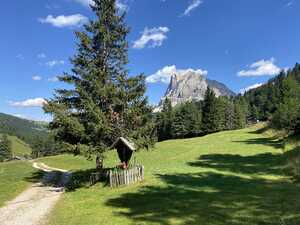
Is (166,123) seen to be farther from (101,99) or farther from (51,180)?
(101,99)

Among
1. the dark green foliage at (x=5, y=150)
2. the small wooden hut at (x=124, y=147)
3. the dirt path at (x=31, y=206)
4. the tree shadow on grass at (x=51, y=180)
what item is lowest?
the dirt path at (x=31, y=206)

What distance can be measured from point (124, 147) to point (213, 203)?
35.5 feet

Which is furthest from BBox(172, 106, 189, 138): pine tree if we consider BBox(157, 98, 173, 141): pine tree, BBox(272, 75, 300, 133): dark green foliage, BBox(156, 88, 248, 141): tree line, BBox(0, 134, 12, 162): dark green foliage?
BBox(0, 134, 12, 162): dark green foliage

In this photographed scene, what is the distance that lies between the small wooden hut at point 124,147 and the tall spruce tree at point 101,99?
3.18 feet

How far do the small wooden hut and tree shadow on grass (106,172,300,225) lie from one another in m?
3.92

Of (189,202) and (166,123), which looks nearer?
(189,202)

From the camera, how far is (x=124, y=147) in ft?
83.4

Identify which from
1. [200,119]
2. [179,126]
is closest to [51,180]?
[200,119]

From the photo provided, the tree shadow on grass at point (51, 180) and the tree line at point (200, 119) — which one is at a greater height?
the tree line at point (200, 119)

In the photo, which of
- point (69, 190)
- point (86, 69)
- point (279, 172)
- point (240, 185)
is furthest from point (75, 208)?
point (279, 172)

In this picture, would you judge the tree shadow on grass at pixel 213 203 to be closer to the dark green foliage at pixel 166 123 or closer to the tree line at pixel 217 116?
the tree line at pixel 217 116

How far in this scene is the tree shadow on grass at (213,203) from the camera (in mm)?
13117

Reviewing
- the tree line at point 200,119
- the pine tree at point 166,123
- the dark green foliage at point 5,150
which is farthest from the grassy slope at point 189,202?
the dark green foliage at point 5,150

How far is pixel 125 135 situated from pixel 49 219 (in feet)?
38.2
